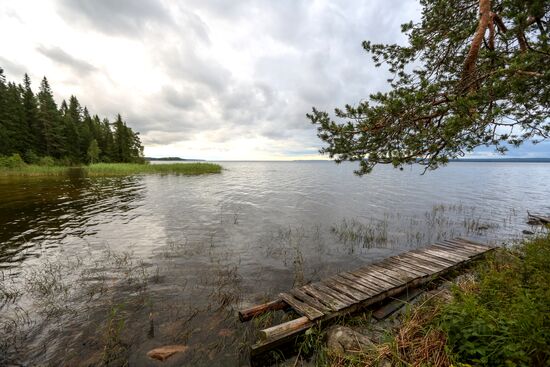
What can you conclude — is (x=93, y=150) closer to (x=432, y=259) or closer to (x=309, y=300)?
(x=309, y=300)

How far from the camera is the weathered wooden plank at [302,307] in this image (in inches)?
222

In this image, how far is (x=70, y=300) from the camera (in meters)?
7.30

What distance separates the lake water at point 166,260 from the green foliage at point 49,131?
45937mm

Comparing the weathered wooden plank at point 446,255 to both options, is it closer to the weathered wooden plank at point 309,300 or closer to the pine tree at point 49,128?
the weathered wooden plank at point 309,300

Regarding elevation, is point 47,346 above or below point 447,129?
below

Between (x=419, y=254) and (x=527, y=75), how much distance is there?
7.80 metres

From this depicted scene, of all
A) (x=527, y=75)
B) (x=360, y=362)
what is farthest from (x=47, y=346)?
(x=527, y=75)

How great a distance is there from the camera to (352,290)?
22.6 feet

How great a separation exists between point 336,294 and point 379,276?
83.4 inches

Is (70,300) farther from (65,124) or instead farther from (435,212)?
(65,124)

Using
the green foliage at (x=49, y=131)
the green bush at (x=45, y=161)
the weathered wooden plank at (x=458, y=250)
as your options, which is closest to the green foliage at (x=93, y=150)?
the green foliage at (x=49, y=131)

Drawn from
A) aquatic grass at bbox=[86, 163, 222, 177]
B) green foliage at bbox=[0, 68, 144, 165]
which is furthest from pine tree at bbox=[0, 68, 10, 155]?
aquatic grass at bbox=[86, 163, 222, 177]

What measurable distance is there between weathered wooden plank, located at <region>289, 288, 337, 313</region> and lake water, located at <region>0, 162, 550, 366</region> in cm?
145

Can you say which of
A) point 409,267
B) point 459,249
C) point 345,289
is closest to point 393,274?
point 409,267
